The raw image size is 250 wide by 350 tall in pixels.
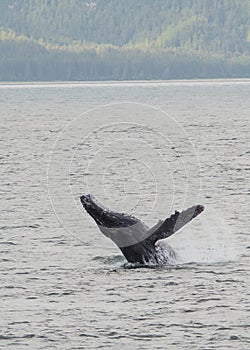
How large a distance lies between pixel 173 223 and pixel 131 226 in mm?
984

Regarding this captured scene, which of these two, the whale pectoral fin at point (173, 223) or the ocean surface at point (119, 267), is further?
the whale pectoral fin at point (173, 223)

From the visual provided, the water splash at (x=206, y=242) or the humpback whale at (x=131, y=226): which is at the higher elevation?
the humpback whale at (x=131, y=226)

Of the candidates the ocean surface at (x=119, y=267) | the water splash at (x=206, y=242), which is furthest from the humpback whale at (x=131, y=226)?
the water splash at (x=206, y=242)

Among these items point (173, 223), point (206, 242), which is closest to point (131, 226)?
point (173, 223)

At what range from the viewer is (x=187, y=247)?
29719 mm

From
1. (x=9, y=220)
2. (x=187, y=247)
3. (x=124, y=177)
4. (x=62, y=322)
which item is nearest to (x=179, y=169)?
(x=124, y=177)

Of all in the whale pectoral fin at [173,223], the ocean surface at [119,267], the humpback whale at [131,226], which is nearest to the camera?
the ocean surface at [119,267]

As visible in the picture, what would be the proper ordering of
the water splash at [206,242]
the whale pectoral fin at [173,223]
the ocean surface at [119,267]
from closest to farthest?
the ocean surface at [119,267]
the whale pectoral fin at [173,223]
the water splash at [206,242]

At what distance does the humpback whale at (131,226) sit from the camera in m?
25.1

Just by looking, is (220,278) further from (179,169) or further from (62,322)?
(179,169)

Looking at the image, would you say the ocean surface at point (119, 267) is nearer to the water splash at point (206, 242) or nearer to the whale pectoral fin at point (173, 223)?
the water splash at point (206, 242)

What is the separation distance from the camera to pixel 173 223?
2522 centimetres

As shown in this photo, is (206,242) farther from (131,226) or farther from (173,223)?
(131,226)

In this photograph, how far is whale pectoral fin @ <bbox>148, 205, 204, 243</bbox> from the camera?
25250mm
